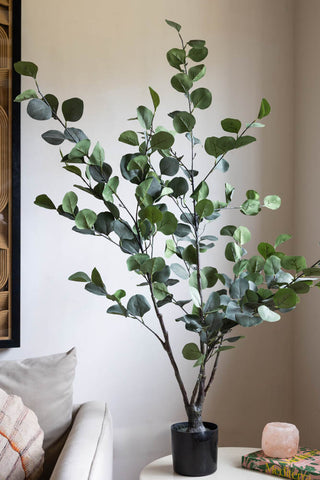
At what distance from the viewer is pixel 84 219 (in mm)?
1592

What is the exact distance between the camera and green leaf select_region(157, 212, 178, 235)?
156cm

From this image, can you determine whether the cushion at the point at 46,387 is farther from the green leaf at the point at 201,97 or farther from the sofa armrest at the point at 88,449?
the green leaf at the point at 201,97

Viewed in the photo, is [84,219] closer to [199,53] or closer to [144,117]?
[144,117]

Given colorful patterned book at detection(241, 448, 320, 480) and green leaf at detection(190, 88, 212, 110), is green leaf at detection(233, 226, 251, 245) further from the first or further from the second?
colorful patterned book at detection(241, 448, 320, 480)

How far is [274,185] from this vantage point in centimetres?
244

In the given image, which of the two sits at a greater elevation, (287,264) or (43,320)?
(287,264)

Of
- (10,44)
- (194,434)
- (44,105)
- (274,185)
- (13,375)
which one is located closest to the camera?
(44,105)

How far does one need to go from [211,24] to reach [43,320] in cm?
125

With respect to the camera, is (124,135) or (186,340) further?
(186,340)

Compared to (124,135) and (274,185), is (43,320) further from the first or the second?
(274,185)

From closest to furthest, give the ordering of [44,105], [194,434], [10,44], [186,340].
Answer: [44,105], [194,434], [10,44], [186,340]

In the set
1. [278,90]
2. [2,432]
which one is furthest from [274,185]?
[2,432]

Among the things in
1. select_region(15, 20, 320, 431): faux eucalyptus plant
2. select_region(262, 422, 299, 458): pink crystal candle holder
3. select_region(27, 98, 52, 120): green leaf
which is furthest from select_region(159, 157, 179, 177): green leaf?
select_region(262, 422, 299, 458): pink crystal candle holder

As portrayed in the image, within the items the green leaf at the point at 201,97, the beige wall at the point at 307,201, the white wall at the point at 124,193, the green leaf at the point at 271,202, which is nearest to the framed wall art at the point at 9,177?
the white wall at the point at 124,193
